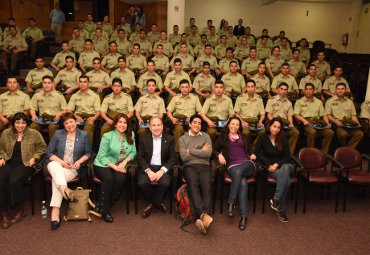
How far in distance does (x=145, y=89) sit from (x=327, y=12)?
9.89 meters

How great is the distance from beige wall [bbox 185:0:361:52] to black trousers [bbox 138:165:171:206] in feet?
33.9

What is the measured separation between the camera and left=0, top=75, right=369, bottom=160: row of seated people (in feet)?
17.6

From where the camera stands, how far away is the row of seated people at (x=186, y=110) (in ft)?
17.6

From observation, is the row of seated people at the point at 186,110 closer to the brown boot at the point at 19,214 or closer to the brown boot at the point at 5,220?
the brown boot at the point at 19,214

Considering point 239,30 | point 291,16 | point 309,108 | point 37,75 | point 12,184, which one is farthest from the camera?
point 291,16

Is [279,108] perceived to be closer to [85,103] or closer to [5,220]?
[85,103]

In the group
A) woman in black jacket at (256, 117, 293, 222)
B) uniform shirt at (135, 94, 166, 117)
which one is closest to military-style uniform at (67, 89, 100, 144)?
uniform shirt at (135, 94, 166, 117)

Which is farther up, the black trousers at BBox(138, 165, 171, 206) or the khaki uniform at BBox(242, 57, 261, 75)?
the khaki uniform at BBox(242, 57, 261, 75)

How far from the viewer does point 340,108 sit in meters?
5.95

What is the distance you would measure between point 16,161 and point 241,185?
253 centimetres

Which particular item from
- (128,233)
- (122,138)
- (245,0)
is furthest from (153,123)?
(245,0)

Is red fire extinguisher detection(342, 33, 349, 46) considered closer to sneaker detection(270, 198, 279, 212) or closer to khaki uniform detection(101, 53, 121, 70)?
khaki uniform detection(101, 53, 121, 70)

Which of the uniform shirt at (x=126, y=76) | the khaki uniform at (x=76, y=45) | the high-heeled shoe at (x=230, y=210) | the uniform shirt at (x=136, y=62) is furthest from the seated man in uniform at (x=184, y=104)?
the khaki uniform at (x=76, y=45)

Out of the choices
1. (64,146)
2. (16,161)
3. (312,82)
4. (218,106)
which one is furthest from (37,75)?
(312,82)
